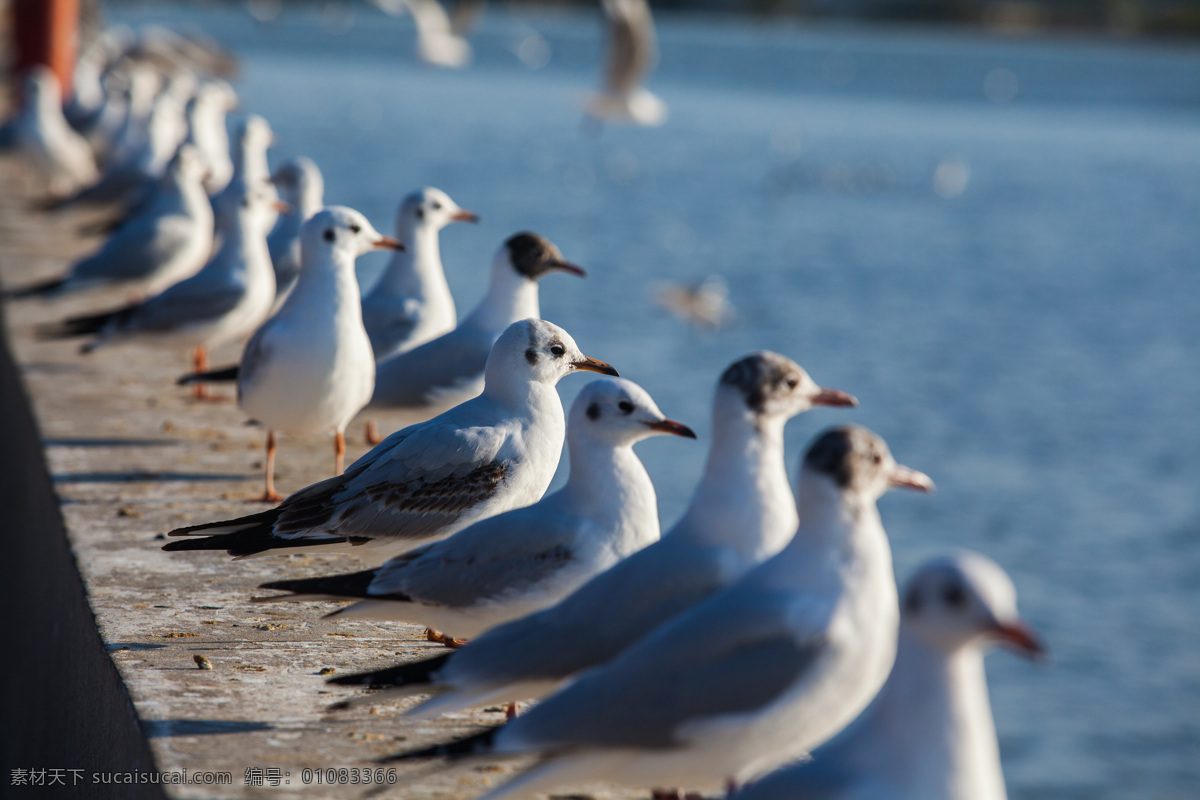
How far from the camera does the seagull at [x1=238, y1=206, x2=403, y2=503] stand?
5.20 m

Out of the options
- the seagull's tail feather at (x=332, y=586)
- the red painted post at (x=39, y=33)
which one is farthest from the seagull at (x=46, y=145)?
the seagull's tail feather at (x=332, y=586)

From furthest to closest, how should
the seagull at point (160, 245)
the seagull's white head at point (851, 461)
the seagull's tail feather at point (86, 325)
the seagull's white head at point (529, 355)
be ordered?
the seagull at point (160, 245) < the seagull's tail feather at point (86, 325) < the seagull's white head at point (529, 355) < the seagull's white head at point (851, 461)

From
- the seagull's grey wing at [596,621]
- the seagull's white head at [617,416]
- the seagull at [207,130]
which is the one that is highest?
the seagull at [207,130]

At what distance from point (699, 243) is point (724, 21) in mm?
91690

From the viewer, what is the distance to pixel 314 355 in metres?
5.20

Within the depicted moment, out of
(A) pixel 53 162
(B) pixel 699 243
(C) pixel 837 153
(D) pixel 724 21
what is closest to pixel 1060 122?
(C) pixel 837 153

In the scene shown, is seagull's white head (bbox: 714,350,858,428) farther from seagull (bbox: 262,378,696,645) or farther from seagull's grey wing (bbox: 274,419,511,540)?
seagull's grey wing (bbox: 274,419,511,540)

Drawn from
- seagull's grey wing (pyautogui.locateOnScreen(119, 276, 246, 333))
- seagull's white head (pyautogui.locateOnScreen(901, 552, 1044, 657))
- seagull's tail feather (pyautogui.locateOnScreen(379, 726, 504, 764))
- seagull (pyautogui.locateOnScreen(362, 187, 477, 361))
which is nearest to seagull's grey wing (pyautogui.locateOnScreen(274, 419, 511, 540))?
seagull's tail feather (pyautogui.locateOnScreen(379, 726, 504, 764))

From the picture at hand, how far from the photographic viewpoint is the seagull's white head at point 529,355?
4.21 meters

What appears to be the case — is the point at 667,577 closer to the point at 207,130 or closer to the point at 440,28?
the point at 207,130

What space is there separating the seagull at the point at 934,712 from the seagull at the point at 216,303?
504cm

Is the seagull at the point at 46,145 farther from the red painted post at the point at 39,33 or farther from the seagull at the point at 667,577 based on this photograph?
the seagull at the point at 667,577

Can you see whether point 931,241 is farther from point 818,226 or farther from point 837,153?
point 837,153

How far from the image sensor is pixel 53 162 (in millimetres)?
14086
